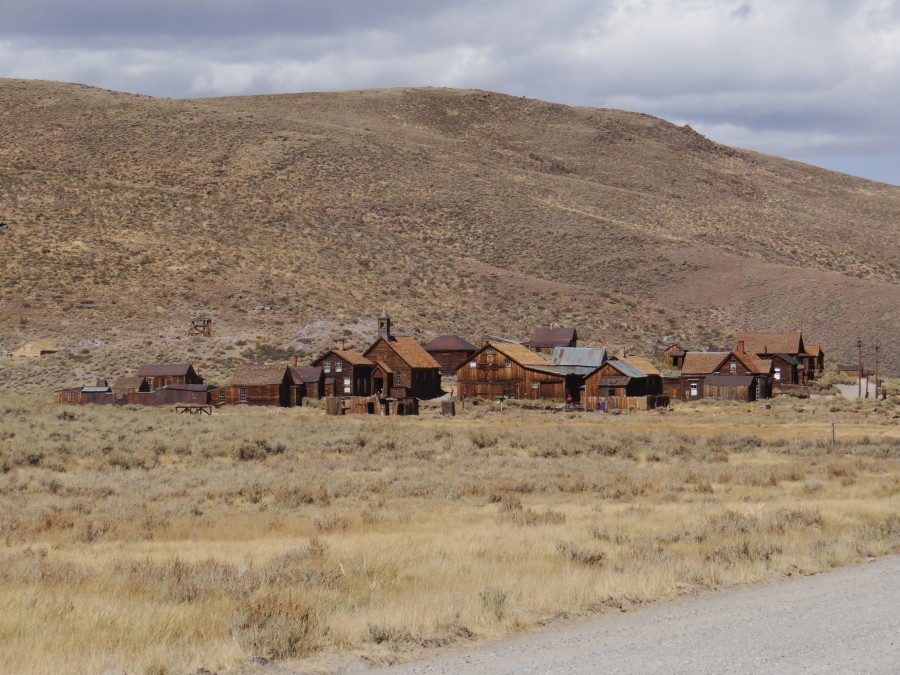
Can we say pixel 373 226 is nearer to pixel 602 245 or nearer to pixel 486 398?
pixel 602 245

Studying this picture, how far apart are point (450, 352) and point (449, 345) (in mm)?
608

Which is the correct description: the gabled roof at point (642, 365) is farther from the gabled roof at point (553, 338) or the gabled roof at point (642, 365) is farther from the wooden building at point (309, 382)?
the wooden building at point (309, 382)

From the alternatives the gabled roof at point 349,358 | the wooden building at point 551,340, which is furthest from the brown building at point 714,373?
the gabled roof at point 349,358

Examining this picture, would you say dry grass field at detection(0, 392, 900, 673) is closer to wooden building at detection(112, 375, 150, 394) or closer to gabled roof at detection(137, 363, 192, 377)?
wooden building at detection(112, 375, 150, 394)

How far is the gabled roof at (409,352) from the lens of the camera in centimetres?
6812

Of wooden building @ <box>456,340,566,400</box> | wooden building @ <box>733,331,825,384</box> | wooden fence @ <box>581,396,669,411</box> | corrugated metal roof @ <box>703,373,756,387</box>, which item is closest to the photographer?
wooden fence @ <box>581,396,669,411</box>

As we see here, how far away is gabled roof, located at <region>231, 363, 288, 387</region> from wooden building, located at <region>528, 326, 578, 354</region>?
1018 inches

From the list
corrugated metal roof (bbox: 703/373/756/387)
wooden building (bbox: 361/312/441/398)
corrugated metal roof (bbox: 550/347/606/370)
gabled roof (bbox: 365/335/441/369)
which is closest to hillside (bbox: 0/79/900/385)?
gabled roof (bbox: 365/335/441/369)

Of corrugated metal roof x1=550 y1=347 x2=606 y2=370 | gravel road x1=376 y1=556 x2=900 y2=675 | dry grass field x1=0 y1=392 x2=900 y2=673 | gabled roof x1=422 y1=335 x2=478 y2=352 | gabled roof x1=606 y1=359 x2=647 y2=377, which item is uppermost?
gabled roof x1=422 y1=335 x2=478 y2=352

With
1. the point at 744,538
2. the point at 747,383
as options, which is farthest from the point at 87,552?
the point at 747,383

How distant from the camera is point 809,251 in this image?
5138 inches

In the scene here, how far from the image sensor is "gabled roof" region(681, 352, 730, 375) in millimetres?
72750

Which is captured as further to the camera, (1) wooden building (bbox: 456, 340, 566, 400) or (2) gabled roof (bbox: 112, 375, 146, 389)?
(1) wooden building (bbox: 456, 340, 566, 400)

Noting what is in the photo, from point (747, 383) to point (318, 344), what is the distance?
32.3 metres
